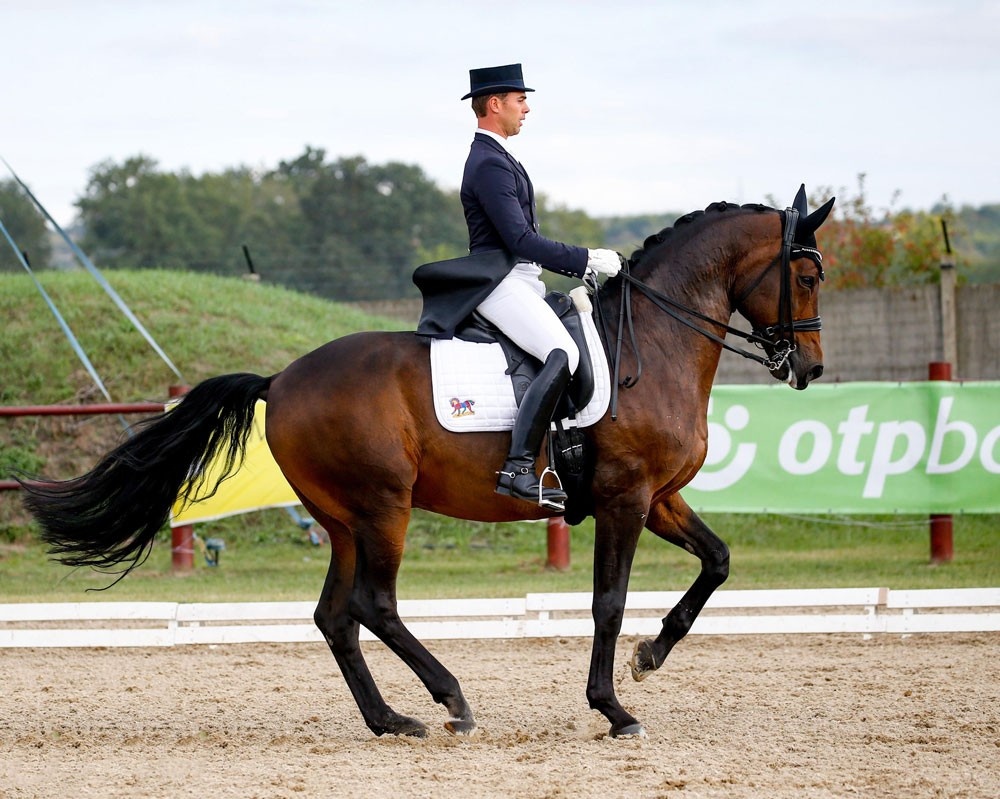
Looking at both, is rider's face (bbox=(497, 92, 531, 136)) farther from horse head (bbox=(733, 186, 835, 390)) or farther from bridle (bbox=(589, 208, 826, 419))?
horse head (bbox=(733, 186, 835, 390))

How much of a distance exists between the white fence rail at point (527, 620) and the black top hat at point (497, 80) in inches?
135

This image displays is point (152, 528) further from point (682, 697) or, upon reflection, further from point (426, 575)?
point (426, 575)

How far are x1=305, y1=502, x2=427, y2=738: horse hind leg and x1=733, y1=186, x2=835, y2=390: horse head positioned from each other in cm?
226

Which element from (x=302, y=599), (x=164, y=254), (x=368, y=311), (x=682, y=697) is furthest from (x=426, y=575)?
(x=164, y=254)

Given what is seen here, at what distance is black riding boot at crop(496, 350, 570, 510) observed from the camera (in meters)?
5.55

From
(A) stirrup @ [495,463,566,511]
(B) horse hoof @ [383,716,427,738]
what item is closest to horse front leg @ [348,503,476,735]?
(B) horse hoof @ [383,716,427,738]

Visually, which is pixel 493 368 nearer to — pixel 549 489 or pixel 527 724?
pixel 549 489

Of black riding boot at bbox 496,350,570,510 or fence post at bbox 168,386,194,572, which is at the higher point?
black riding boot at bbox 496,350,570,510

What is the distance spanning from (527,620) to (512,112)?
3.56 m

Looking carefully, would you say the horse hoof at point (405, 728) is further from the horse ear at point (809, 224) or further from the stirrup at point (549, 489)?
the horse ear at point (809, 224)

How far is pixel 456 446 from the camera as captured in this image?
18.9ft

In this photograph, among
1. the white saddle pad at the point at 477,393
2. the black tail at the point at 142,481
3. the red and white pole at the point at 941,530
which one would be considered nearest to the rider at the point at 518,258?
the white saddle pad at the point at 477,393

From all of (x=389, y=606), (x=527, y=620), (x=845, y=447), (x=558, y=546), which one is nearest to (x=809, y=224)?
(x=389, y=606)

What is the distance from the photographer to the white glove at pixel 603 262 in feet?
19.0
